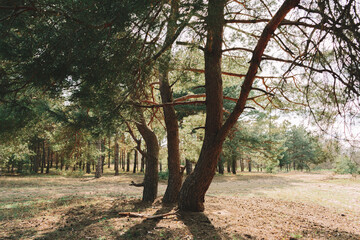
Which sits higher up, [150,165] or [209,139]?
[209,139]

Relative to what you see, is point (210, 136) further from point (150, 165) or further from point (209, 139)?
point (150, 165)

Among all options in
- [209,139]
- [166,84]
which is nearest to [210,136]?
[209,139]

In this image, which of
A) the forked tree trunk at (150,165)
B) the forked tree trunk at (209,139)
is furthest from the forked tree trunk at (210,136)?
the forked tree trunk at (150,165)

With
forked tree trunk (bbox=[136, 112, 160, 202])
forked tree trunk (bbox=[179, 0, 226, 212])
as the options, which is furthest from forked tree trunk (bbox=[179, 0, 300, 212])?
forked tree trunk (bbox=[136, 112, 160, 202])

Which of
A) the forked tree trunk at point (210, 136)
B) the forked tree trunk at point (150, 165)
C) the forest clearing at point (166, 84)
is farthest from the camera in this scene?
the forked tree trunk at point (150, 165)

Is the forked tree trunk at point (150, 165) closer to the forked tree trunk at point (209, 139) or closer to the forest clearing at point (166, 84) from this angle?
the forest clearing at point (166, 84)

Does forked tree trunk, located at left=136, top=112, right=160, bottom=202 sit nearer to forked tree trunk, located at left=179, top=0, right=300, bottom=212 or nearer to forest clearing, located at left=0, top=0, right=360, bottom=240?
forest clearing, located at left=0, top=0, right=360, bottom=240

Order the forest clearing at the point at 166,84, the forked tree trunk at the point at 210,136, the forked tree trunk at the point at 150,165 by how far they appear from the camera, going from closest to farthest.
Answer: the forest clearing at the point at 166,84, the forked tree trunk at the point at 210,136, the forked tree trunk at the point at 150,165

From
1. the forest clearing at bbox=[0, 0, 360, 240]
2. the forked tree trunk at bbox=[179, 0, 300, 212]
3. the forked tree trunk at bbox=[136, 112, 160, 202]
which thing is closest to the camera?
the forest clearing at bbox=[0, 0, 360, 240]

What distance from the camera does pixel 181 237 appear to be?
3.72 m

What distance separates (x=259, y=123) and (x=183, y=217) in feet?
45.0

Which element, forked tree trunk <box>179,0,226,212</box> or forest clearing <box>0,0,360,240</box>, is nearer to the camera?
forest clearing <box>0,0,360,240</box>

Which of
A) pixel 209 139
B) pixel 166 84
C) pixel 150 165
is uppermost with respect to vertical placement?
pixel 166 84

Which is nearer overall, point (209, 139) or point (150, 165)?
point (209, 139)
